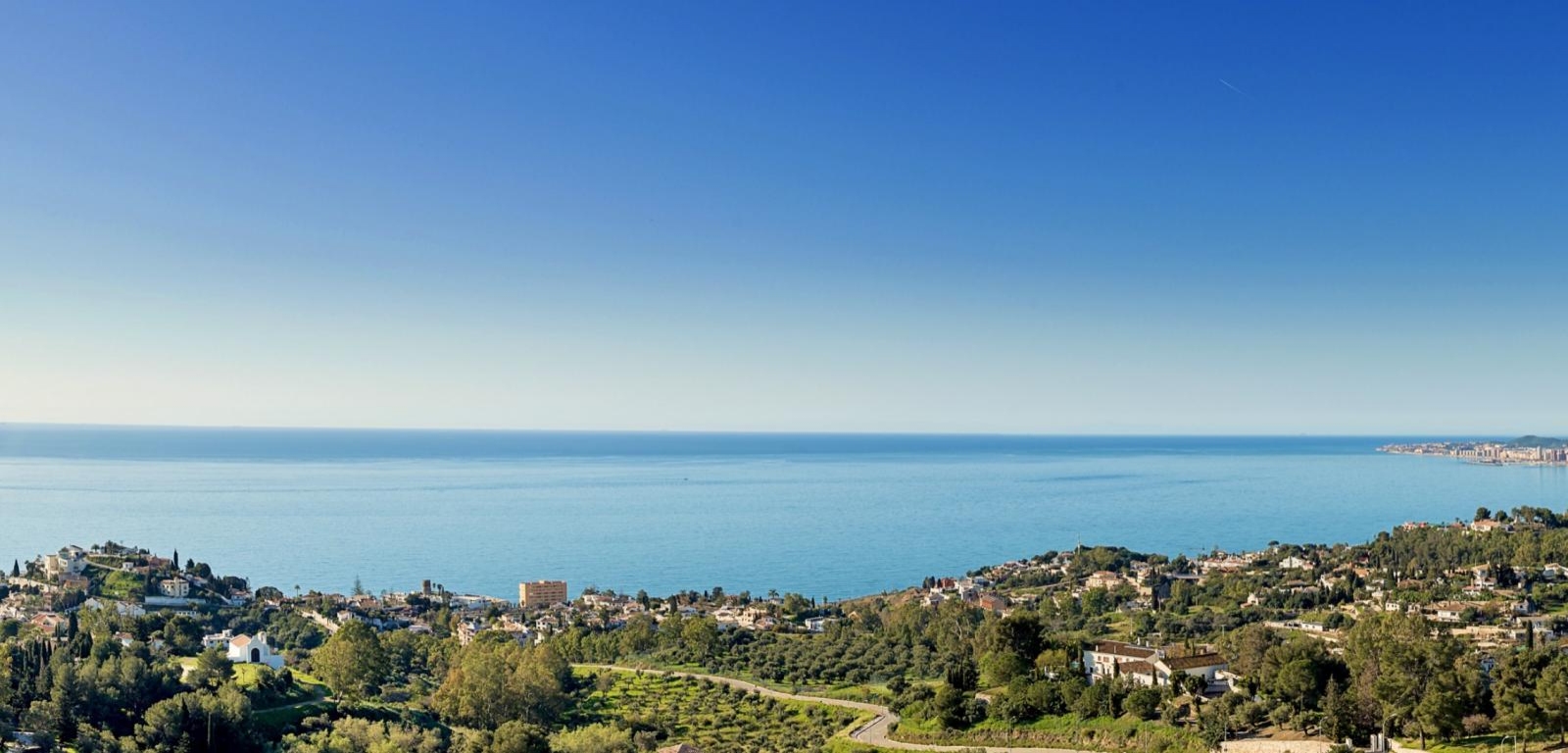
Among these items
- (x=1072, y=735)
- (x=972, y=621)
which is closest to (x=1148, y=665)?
(x=1072, y=735)

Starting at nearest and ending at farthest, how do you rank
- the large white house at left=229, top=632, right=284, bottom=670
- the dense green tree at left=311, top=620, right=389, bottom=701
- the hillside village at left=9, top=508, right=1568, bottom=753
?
1. the hillside village at left=9, top=508, right=1568, bottom=753
2. the dense green tree at left=311, top=620, right=389, bottom=701
3. the large white house at left=229, top=632, right=284, bottom=670

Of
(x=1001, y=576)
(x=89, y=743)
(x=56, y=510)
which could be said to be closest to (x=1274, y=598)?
(x=1001, y=576)

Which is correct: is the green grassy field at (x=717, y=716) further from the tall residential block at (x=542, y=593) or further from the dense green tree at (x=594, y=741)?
the tall residential block at (x=542, y=593)

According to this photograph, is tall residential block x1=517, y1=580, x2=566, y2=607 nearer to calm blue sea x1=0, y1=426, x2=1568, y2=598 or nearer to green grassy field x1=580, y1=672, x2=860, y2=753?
calm blue sea x1=0, y1=426, x2=1568, y2=598

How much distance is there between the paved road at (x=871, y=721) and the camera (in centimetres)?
2689

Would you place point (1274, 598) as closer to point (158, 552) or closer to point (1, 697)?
point (1, 697)

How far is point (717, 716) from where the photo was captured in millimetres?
32312

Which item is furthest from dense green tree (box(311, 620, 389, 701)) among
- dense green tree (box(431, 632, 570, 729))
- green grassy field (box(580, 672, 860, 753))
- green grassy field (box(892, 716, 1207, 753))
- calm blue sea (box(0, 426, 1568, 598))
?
calm blue sea (box(0, 426, 1568, 598))

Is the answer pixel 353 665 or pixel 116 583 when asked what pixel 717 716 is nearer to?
pixel 353 665

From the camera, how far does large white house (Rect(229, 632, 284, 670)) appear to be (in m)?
38.9

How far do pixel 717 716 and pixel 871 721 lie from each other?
477 cm

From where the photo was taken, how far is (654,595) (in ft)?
231

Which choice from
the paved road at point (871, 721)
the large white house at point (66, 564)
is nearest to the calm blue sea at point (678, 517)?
the large white house at point (66, 564)

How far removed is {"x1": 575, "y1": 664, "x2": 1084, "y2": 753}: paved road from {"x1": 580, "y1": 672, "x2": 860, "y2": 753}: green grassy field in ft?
1.77
